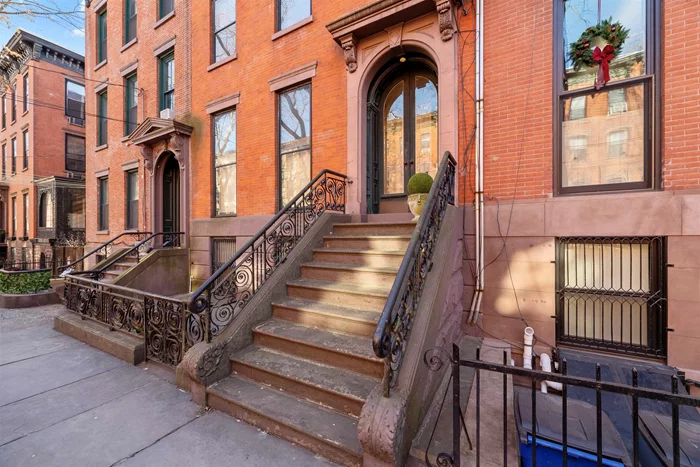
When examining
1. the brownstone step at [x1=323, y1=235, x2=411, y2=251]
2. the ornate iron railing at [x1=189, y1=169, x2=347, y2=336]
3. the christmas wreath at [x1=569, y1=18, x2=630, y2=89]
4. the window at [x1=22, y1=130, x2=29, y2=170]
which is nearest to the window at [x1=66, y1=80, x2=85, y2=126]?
the window at [x1=22, y1=130, x2=29, y2=170]

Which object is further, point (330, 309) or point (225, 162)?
point (225, 162)

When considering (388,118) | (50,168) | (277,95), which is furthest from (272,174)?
(50,168)

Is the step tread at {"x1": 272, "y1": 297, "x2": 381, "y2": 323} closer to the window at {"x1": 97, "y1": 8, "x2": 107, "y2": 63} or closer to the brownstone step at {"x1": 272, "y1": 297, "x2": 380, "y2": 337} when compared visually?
the brownstone step at {"x1": 272, "y1": 297, "x2": 380, "y2": 337}

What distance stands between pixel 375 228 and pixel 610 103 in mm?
4067

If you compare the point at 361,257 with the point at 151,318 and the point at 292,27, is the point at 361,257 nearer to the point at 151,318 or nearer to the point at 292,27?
the point at 151,318

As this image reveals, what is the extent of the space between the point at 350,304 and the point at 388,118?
4.55m

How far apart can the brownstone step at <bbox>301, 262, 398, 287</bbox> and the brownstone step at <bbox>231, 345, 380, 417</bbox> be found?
1.39m

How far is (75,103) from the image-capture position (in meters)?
20.4

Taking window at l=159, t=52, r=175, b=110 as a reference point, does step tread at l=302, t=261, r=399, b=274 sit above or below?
below

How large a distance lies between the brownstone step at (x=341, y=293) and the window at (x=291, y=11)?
22.4 ft

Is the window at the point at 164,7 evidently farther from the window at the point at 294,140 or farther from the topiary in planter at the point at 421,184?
the topiary in planter at the point at 421,184

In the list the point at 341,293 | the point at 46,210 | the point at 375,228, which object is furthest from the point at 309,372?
the point at 46,210

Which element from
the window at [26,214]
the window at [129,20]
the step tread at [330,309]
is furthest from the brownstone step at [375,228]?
the window at [26,214]

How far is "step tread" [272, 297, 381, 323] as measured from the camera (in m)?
3.93
